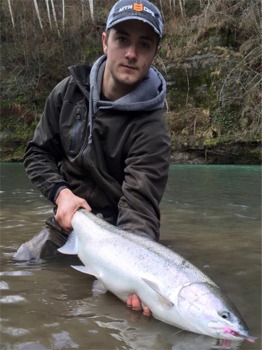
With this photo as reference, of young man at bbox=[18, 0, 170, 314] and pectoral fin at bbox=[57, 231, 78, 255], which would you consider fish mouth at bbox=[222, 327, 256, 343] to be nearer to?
young man at bbox=[18, 0, 170, 314]

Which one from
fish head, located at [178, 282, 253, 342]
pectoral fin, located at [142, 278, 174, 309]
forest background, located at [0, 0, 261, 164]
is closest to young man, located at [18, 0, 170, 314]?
pectoral fin, located at [142, 278, 174, 309]

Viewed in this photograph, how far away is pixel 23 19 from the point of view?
107 ft

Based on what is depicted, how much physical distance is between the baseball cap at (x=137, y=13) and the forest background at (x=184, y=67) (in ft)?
53.1

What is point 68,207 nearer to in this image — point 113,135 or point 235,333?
point 113,135

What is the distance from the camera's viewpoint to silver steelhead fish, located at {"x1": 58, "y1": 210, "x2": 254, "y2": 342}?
193 centimetres

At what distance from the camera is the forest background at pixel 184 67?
65.8 ft

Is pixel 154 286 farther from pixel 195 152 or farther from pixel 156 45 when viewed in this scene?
pixel 195 152

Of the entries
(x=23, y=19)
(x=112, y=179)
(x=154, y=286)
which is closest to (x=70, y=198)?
(x=112, y=179)

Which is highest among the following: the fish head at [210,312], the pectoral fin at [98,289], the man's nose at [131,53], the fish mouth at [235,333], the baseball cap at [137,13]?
the baseball cap at [137,13]

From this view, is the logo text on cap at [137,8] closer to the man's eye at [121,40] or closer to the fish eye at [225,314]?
the man's eye at [121,40]

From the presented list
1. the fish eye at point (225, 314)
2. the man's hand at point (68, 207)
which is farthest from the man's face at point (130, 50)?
the fish eye at point (225, 314)

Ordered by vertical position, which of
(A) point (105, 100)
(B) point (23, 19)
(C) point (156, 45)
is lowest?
(A) point (105, 100)

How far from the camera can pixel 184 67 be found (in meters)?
23.2

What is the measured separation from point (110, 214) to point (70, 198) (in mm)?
490
